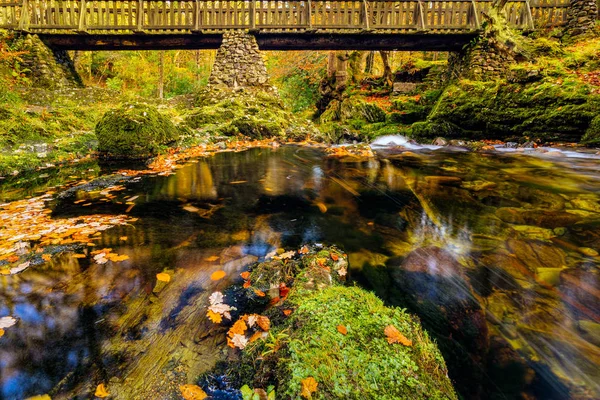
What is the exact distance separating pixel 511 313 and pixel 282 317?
1635 mm

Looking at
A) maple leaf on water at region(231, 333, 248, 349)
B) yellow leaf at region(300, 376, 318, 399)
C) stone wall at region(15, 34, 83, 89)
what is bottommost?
maple leaf on water at region(231, 333, 248, 349)

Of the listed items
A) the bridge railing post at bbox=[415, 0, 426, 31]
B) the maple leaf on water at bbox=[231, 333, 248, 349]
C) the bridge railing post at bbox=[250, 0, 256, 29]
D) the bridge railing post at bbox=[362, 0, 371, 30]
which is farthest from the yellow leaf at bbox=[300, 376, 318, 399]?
the bridge railing post at bbox=[415, 0, 426, 31]

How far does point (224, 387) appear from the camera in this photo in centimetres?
160

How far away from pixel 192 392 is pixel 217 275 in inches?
46.2

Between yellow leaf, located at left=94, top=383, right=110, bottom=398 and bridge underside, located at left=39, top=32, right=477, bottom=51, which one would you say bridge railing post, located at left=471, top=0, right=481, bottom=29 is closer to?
bridge underside, located at left=39, top=32, right=477, bottom=51

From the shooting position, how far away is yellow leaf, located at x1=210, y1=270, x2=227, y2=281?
104 inches

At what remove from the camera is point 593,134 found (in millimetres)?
8281

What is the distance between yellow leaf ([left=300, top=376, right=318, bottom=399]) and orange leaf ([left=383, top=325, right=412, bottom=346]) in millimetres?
493

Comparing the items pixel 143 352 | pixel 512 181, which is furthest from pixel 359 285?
pixel 512 181

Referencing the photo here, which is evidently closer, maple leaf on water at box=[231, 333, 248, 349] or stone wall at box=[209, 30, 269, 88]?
maple leaf on water at box=[231, 333, 248, 349]

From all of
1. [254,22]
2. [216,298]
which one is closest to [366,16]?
[254,22]

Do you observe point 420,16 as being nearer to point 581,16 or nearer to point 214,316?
point 581,16

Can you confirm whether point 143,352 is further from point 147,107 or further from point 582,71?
point 582,71

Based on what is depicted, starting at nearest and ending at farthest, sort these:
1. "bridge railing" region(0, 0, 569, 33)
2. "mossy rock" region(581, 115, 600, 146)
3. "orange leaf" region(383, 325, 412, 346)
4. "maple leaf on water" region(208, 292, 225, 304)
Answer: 1. "orange leaf" region(383, 325, 412, 346)
2. "maple leaf on water" region(208, 292, 225, 304)
3. "mossy rock" region(581, 115, 600, 146)
4. "bridge railing" region(0, 0, 569, 33)
